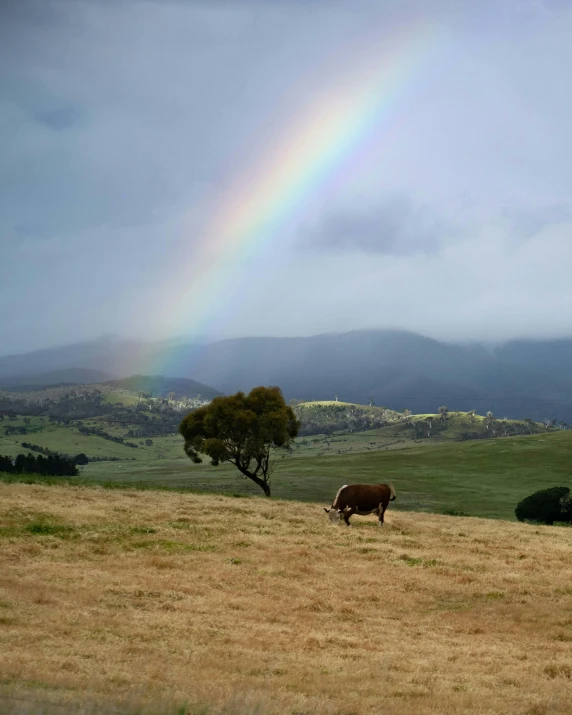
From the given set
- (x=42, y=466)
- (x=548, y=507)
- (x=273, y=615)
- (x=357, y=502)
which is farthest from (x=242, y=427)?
(x=273, y=615)

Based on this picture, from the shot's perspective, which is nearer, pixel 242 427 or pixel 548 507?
pixel 548 507

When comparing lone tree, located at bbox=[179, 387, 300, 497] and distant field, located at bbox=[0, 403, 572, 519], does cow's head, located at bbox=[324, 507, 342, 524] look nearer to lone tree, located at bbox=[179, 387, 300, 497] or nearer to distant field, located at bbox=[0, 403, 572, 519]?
lone tree, located at bbox=[179, 387, 300, 497]

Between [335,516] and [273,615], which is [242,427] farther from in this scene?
[273,615]

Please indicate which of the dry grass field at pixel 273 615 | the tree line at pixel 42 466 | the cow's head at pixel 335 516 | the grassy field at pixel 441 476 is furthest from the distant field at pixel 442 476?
the dry grass field at pixel 273 615

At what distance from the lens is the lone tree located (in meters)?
65.3

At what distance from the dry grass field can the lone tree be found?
91.9ft

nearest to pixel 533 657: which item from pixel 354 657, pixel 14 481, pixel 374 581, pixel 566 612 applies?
pixel 354 657

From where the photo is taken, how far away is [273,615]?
18.8 meters

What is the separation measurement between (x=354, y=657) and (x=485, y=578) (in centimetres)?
1281

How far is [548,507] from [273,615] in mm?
50325

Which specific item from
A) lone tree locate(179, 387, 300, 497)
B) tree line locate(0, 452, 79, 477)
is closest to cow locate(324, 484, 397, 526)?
lone tree locate(179, 387, 300, 497)

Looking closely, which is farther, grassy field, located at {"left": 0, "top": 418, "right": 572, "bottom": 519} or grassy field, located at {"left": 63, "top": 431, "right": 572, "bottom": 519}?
grassy field, located at {"left": 63, "top": 431, "right": 572, "bottom": 519}

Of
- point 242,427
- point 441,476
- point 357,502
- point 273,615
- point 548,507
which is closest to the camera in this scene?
point 273,615

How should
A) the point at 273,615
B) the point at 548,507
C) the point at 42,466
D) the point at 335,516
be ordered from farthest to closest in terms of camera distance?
1. the point at 42,466
2. the point at 548,507
3. the point at 335,516
4. the point at 273,615
